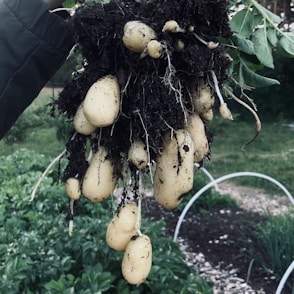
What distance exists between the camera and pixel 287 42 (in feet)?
4.50

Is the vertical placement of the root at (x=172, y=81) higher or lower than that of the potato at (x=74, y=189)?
higher

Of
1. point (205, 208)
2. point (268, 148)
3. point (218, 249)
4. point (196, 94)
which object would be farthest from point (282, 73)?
point (196, 94)

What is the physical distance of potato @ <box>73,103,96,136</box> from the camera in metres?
1.27

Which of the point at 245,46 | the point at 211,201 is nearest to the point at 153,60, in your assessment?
the point at 245,46

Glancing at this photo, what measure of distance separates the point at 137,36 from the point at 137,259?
50cm

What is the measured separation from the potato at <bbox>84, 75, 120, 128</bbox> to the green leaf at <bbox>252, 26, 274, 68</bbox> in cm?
37

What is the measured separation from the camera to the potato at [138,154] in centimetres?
125

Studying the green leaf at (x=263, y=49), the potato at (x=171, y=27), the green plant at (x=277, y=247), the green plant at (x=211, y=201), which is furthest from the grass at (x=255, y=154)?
the potato at (x=171, y=27)

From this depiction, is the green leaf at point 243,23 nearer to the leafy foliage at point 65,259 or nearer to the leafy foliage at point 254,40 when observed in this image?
the leafy foliage at point 254,40

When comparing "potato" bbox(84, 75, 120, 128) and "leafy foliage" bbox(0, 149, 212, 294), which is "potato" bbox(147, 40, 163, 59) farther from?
"leafy foliage" bbox(0, 149, 212, 294)

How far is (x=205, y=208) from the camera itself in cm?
524

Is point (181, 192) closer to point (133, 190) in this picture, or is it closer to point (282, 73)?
point (133, 190)

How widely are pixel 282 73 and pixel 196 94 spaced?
9.31m

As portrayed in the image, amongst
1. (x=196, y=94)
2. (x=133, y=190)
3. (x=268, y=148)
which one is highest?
(x=196, y=94)
